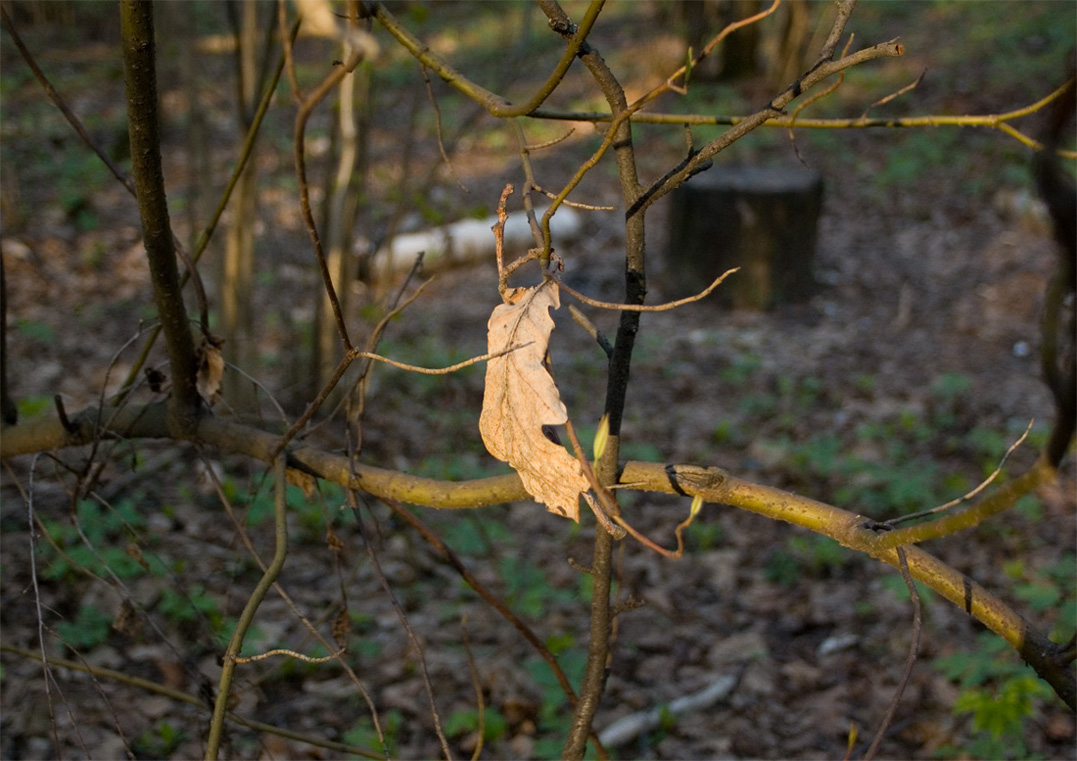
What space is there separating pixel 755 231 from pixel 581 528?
3470mm

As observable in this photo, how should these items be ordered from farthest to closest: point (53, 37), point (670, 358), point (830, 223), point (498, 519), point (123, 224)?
1. point (53, 37)
2. point (830, 223)
3. point (123, 224)
4. point (670, 358)
5. point (498, 519)

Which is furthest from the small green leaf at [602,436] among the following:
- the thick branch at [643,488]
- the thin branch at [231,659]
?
the thin branch at [231,659]

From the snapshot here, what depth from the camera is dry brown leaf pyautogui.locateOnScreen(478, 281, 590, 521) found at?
0.99m

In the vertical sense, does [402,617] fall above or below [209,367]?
below

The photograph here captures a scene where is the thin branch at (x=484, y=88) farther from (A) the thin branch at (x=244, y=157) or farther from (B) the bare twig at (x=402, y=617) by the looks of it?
(B) the bare twig at (x=402, y=617)

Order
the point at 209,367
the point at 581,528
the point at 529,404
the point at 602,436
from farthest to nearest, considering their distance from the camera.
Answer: the point at 581,528, the point at 209,367, the point at 602,436, the point at 529,404

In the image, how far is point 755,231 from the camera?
20.2 feet

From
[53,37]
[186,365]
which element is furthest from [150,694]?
[53,37]

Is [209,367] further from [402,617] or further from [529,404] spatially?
[529,404]

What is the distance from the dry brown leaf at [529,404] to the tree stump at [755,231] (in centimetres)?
526

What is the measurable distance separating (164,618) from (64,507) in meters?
0.77

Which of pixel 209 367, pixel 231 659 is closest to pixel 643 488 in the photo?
pixel 231 659

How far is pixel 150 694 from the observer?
2418mm

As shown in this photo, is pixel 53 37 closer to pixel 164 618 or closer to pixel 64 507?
pixel 64 507
